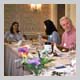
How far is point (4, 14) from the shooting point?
227cm

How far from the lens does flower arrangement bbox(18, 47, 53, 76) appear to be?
2295 millimetres

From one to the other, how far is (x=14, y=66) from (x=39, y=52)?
0.83 ft

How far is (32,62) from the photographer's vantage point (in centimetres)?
230

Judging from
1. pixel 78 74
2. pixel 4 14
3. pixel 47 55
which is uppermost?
pixel 4 14

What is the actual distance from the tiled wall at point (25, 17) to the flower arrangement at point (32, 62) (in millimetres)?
176

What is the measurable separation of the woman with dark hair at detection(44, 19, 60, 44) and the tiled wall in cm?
4

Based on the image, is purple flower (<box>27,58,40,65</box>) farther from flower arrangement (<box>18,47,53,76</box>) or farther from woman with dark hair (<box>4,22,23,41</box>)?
woman with dark hair (<box>4,22,23,41</box>)

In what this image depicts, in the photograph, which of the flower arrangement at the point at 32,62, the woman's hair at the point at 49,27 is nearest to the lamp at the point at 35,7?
the woman's hair at the point at 49,27

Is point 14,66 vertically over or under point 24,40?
under

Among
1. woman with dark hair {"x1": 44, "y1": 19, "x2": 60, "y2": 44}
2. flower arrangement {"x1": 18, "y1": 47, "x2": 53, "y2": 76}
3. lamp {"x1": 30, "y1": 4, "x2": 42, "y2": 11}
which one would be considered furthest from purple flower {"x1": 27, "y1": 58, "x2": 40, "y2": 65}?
lamp {"x1": 30, "y1": 4, "x2": 42, "y2": 11}

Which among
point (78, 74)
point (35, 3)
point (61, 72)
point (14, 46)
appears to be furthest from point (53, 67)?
point (35, 3)

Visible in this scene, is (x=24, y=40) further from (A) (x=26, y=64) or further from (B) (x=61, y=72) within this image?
(B) (x=61, y=72)

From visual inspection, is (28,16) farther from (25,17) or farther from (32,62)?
(32,62)

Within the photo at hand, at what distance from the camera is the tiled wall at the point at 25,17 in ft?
7.47
